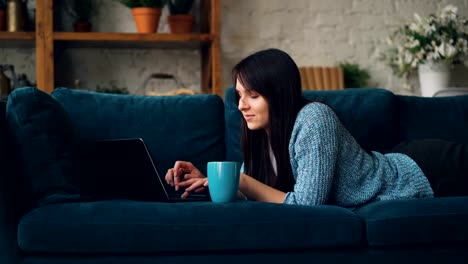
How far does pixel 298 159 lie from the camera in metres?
2.22

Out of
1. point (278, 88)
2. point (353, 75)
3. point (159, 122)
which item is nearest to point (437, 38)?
point (353, 75)

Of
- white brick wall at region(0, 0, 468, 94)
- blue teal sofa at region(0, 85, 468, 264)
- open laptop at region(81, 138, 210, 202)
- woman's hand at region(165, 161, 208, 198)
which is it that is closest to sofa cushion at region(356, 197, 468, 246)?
blue teal sofa at region(0, 85, 468, 264)

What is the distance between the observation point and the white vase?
4.30 metres

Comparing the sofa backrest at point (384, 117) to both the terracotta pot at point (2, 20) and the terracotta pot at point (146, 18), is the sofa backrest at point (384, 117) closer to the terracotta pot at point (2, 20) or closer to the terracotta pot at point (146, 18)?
the terracotta pot at point (146, 18)

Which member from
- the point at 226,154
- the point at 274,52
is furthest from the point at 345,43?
the point at 274,52

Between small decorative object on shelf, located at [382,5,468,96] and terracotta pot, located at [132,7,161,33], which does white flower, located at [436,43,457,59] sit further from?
terracotta pot, located at [132,7,161,33]

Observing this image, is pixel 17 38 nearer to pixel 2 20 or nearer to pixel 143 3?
pixel 2 20

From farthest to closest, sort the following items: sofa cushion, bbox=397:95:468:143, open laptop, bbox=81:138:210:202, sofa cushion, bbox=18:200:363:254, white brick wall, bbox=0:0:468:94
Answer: white brick wall, bbox=0:0:468:94 → sofa cushion, bbox=397:95:468:143 → open laptop, bbox=81:138:210:202 → sofa cushion, bbox=18:200:363:254

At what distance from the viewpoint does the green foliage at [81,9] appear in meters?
4.20

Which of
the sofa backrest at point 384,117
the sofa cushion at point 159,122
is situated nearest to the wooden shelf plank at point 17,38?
the sofa cushion at point 159,122

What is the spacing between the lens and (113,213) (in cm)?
206

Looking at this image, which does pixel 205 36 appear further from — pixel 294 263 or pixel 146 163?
pixel 294 263

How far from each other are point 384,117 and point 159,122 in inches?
32.9

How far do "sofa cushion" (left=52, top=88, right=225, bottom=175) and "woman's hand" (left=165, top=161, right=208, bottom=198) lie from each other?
306mm
